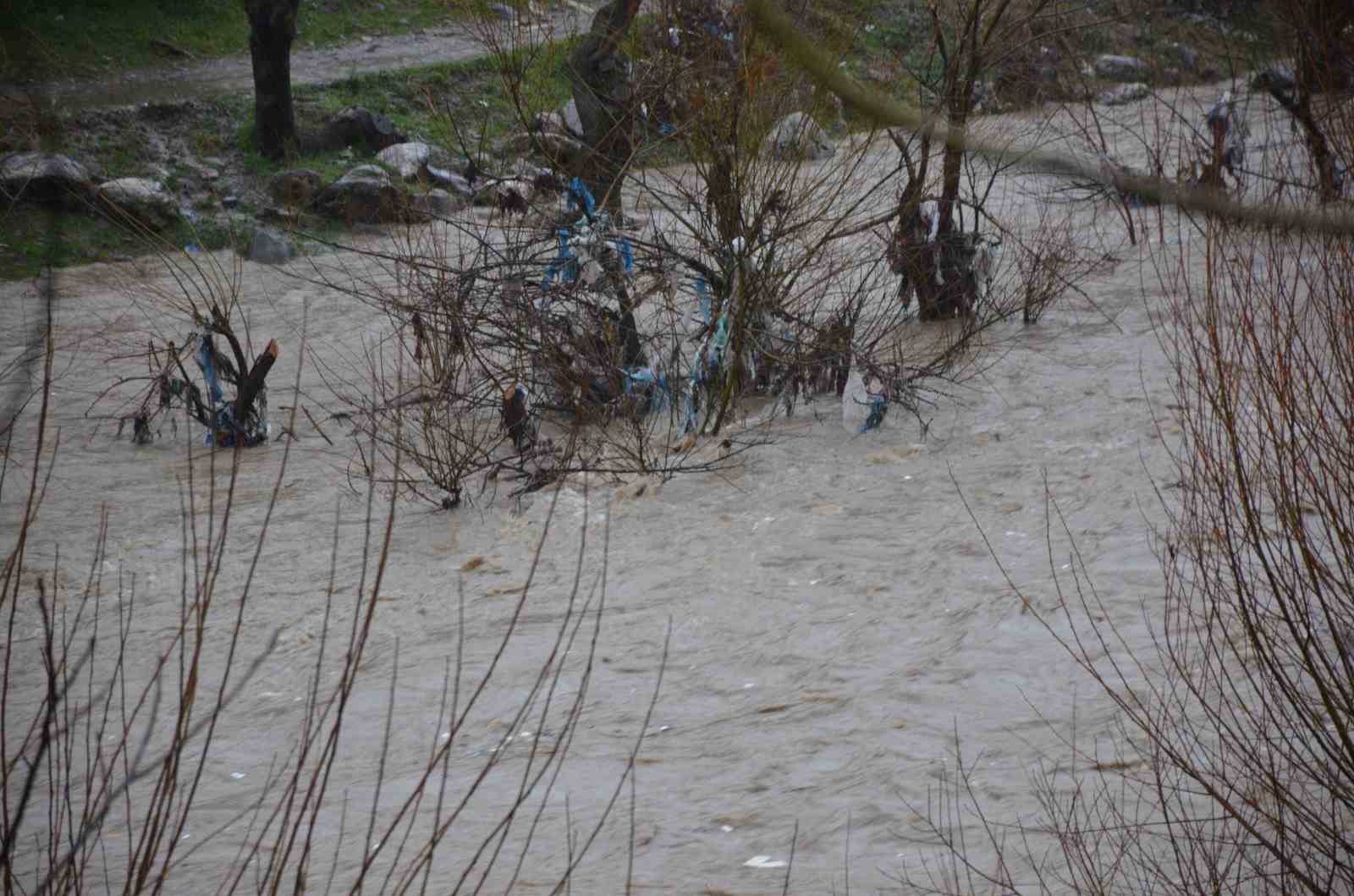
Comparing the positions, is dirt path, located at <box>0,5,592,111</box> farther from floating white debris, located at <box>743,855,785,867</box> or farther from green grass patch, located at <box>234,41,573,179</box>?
floating white debris, located at <box>743,855,785,867</box>

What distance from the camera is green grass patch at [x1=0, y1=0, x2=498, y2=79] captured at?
1747cm

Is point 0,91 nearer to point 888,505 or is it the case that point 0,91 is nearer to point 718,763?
point 888,505

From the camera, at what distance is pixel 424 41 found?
2080cm

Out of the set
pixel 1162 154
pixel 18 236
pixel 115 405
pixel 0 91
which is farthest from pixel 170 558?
pixel 1162 154

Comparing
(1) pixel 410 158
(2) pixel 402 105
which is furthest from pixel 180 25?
(1) pixel 410 158

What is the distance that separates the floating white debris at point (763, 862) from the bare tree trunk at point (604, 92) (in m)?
5.61

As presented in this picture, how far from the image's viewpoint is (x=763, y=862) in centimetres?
414

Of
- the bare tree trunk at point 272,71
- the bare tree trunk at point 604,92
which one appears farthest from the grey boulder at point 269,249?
the bare tree trunk at point 604,92

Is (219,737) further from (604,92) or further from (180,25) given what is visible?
(180,25)

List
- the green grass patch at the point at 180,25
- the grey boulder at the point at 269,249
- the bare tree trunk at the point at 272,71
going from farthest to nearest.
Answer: the green grass patch at the point at 180,25
the bare tree trunk at the point at 272,71
the grey boulder at the point at 269,249

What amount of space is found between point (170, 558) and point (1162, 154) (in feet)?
32.3

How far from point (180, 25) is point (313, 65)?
1871 mm

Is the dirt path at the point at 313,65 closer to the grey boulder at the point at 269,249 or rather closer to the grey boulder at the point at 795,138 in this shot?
the grey boulder at the point at 269,249

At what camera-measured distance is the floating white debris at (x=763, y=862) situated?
4129mm
